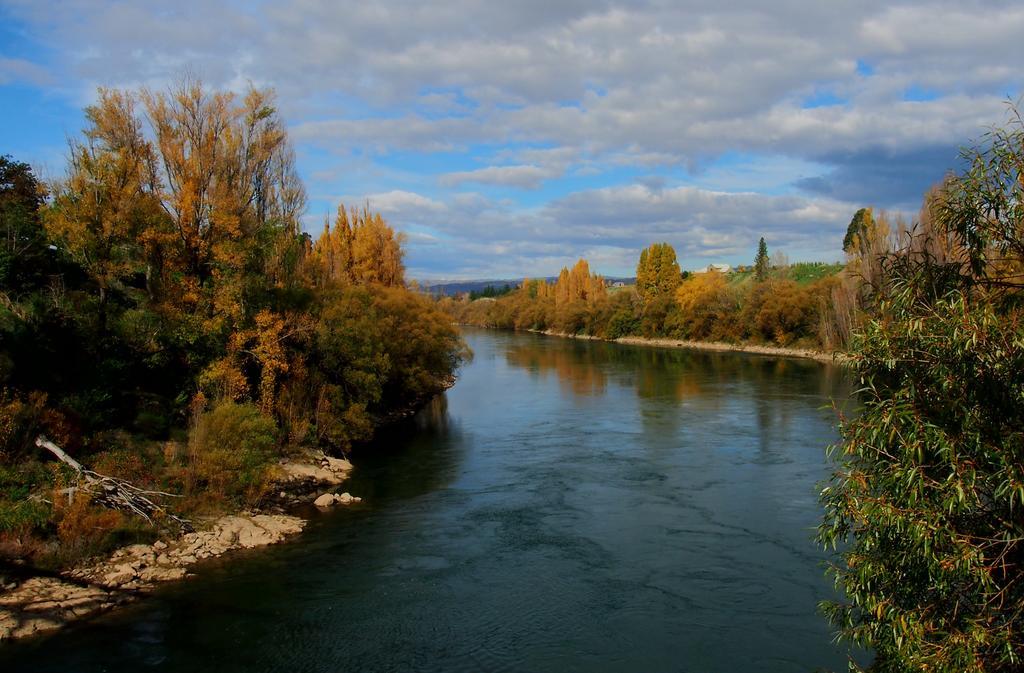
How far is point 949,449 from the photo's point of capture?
241 inches

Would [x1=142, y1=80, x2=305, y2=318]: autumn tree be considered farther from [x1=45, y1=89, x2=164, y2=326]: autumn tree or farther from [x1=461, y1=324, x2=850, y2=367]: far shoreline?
[x1=461, y1=324, x2=850, y2=367]: far shoreline

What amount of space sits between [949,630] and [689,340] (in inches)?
2724

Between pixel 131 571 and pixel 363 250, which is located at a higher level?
pixel 363 250

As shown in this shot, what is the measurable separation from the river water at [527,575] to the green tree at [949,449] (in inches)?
191

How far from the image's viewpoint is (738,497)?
19906 mm

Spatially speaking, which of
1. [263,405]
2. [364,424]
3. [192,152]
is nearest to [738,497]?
[364,424]

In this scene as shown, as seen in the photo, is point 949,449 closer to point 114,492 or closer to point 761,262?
point 114,492

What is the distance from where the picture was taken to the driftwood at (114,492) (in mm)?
15922

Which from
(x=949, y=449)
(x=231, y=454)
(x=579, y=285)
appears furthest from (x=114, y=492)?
(x=579, y=285)

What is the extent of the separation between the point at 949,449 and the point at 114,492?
54.5 feet

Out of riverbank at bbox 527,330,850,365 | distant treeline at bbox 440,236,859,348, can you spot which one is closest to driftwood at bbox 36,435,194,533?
distant treeline at bbox 440,236,859,348

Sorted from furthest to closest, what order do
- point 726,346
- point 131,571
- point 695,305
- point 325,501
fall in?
point 695,305
point 726,346
point 325,501
point 131,571

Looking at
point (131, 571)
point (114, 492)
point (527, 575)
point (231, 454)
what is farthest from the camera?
point (231, 454)

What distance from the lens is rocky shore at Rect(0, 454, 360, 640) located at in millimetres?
12578
